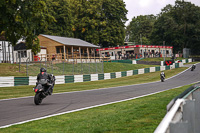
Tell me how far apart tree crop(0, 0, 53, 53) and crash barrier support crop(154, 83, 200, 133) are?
18.1 m

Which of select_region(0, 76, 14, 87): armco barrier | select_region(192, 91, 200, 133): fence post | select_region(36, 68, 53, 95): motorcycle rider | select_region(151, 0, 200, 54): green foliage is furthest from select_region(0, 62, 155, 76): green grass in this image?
select_region(151, 0, 200, 54): green foliage

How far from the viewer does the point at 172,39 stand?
79500mm

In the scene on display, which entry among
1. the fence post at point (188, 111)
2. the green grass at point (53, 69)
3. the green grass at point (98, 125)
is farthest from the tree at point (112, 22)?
the fence post at point (188, 111)

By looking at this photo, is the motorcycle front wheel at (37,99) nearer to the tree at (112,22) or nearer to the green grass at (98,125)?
the green grass at (98,125)

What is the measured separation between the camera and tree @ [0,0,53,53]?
2023 centimetres

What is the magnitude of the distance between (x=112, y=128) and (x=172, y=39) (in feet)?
255

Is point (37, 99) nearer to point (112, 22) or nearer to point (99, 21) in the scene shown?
point (99, 21)

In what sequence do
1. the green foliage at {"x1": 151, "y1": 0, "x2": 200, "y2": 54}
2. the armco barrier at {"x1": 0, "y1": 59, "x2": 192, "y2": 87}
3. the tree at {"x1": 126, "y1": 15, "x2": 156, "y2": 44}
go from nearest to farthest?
the armco barrier at {"x1": 0, "y1": 59, "x2": 192, "y2": 87} → the green foliage at {"x1": 151, "y1": 0, "x2": 200, "y2": 54} → the tree at {"x1": 126, "y1": 15, "x2": 156, "y2": 44}

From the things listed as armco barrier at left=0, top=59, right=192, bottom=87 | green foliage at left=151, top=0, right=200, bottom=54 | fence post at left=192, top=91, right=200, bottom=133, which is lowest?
armco barrier at left=0, top=59, right=192, bottom=87

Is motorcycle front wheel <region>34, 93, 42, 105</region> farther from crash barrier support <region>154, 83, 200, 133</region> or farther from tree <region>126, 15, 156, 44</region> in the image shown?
tree <region>126, 15, 156, 44</region>

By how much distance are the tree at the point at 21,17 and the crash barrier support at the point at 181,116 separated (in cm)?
1807

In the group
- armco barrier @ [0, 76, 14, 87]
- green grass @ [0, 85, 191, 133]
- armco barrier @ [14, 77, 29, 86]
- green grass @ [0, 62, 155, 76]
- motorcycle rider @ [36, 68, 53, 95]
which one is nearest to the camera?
green grass @ [0, 85, 191, 133]

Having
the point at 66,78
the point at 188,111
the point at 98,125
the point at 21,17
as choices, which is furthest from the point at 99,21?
the point at 188,111

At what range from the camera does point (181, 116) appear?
3262 mm
